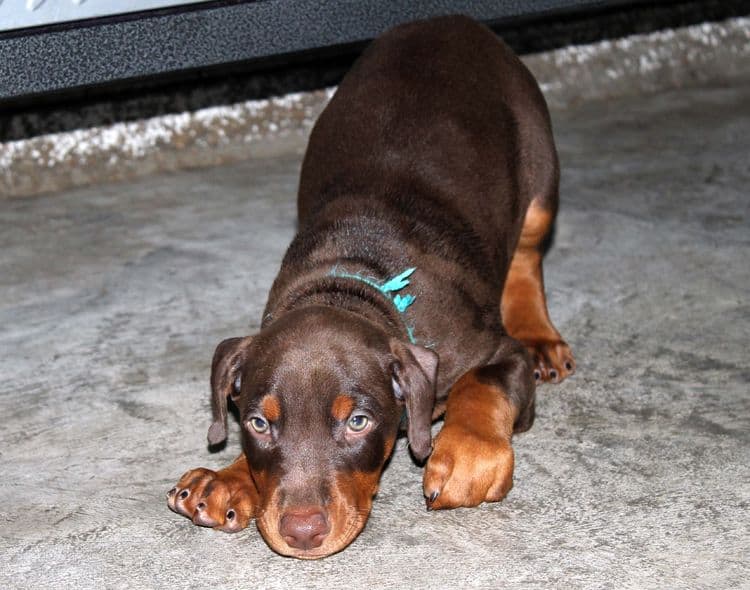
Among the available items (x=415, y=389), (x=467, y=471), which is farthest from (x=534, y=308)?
(x=415, y=389)

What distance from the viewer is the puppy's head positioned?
3545mm

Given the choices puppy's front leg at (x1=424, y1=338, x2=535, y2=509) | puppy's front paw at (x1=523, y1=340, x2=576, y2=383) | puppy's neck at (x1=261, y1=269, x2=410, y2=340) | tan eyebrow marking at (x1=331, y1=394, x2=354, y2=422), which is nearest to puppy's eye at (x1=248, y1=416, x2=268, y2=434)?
tan eyebrow marking at (x1=331, y1=394, x2=354, y2=422)

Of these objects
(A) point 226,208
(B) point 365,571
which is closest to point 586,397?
(B) point 365,571

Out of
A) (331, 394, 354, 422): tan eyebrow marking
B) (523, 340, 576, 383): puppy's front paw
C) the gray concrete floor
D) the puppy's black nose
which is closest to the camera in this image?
the puppy's black nose

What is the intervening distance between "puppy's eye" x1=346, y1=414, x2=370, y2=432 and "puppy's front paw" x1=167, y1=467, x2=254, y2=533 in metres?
0.54

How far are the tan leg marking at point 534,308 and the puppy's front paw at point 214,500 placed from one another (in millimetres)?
1493

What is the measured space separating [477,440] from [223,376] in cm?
85

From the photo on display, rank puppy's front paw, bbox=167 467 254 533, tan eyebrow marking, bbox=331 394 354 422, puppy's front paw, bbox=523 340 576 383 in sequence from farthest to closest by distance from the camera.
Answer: puppy's front paw, bbox=523 340 576 383, puppy's front paw, bbox=167 467 254 533, tan eyebrow marking, bbox=331 394 354 422

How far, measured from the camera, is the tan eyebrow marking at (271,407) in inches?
144

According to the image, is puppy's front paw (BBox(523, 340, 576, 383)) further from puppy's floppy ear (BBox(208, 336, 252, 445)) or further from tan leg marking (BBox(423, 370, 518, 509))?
puppy's floppy ear (BBox(208, 336, 252, 445))

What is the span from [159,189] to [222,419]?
4090 millimetres

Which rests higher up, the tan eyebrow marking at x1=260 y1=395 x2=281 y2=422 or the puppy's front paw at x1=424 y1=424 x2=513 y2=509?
Answer: the tan eyebrow marking at x1=260 y1=395 x2=281 y2=422

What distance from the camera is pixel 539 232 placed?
18.0 ft

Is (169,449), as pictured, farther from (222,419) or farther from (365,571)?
(365,571)
